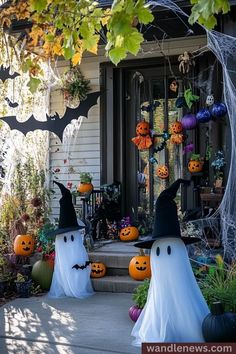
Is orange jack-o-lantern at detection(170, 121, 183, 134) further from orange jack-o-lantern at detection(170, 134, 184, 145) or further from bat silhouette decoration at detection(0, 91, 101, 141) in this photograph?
bat silhouette decoration at detection(0, 91, 101, 141)

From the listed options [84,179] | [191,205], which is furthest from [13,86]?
[191,205]

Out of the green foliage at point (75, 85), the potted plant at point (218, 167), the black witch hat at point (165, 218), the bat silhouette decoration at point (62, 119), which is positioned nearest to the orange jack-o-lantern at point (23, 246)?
the bat silhouette decoration at point (62, 119)

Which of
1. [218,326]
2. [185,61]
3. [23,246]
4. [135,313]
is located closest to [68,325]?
[135,313]

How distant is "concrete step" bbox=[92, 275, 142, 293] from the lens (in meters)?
6.59

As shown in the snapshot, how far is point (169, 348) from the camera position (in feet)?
12.5

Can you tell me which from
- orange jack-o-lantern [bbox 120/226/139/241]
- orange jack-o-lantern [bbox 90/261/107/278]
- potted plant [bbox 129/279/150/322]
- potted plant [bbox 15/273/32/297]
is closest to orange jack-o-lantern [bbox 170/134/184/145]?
orange jack-o-lantern [bbox 120/226/139/241]

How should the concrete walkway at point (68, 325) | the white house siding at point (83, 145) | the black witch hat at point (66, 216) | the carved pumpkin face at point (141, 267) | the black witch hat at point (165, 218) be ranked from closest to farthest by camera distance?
1. the black witch hat at point (165, 218)
2. the concrete walkway at point (68, 325)
3. the black witch hat at point (66, 216)
4. the carved pumpkin face at point (141, 267)
5. the white house siding at point (83, 145)

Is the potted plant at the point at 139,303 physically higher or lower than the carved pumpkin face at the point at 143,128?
lower

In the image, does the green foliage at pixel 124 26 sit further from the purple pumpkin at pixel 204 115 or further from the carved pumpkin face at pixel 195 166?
the carved pumpkin face at pixel 195 166

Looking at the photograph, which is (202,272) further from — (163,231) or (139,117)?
(139,117)

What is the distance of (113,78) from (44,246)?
10.5 ft

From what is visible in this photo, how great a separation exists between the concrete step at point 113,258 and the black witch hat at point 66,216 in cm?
89

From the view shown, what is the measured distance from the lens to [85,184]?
8.44 meters

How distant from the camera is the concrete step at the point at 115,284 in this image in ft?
21.6
